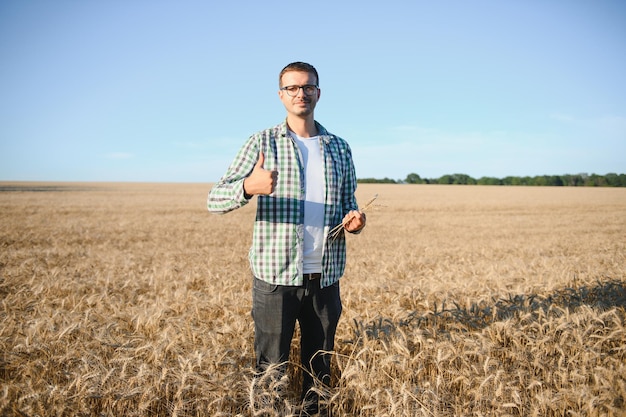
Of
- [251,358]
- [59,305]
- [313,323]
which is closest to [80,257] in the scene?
[59,305]

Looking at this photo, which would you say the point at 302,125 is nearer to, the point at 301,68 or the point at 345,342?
the point at 301,68

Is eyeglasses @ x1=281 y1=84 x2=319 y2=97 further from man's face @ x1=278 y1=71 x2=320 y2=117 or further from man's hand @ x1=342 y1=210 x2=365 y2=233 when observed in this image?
man's hand @ x1=342 y1=210 x2=365 y2=233

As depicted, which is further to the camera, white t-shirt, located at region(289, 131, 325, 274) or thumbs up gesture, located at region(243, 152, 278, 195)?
white t-shirt, located at region(289, 131, 325, 274)

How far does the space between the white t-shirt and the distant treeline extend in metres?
89.2

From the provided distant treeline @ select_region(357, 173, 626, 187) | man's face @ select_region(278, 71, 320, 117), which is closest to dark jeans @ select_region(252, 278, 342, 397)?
man's face @ select_region(278, 71, 320, 117)

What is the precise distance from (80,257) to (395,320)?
7.97 m

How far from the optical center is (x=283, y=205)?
2416 millimetres

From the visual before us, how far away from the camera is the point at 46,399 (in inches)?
85.8

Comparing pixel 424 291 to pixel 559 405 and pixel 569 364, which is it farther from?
pixel 559 405

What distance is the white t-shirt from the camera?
2.46m

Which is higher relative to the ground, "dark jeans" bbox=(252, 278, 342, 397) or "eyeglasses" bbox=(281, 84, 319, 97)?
"eyeglasses" bbox=(281, 84, 319, 97)

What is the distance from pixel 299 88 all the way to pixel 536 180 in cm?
9399

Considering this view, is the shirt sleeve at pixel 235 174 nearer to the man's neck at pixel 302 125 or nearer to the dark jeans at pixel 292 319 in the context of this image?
the man's neck at pixel 302 125

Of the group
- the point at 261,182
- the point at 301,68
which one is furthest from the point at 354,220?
the point at 301,68
